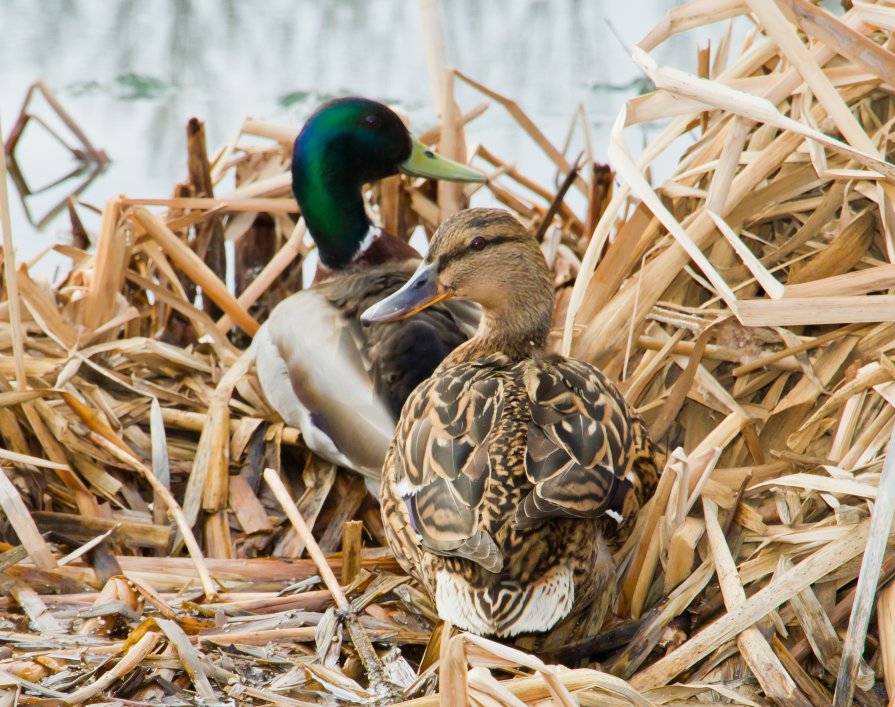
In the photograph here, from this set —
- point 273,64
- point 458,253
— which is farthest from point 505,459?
point 273,64

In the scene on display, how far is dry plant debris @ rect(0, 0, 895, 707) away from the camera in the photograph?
227 centimetres

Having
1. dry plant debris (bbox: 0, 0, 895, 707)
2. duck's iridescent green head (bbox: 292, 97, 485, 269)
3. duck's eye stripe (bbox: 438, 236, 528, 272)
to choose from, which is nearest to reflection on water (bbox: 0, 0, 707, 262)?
duck's iridescent green head (bbox: 292, 97, 485, 269)

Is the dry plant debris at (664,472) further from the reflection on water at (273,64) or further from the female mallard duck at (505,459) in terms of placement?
the reflection on water at (273,64)

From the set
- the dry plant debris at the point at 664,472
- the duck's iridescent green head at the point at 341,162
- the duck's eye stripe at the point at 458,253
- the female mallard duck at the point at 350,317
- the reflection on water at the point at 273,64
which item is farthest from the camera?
the reflection on water at the point at 273,64

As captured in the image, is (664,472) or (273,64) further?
(273,64)

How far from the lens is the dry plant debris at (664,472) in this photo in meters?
2.27

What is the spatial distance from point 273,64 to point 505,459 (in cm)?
482

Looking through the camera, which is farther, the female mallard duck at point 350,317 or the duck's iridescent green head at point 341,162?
the duck's iridescent green head at point 341,162

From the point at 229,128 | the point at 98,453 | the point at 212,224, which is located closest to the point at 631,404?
the point at 98,453

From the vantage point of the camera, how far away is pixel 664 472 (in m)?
2.53

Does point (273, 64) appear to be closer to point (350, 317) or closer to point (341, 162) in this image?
point (341, 162)

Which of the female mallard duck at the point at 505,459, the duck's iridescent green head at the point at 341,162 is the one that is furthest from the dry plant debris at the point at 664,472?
the duck's iridescent green head at the point at 341,162

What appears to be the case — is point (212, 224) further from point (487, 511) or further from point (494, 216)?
point (487, 511)

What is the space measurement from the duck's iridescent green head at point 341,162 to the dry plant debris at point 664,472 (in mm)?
412
